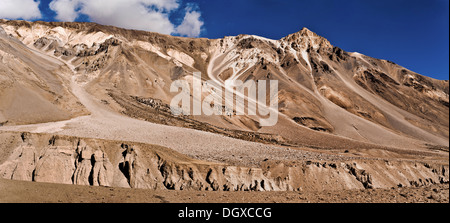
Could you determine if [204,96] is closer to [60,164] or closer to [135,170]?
[135,170]

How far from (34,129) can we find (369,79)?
290ft

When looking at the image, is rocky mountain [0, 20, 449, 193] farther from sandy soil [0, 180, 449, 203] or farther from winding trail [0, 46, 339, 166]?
sandy soil [0, 180, 449, 203]

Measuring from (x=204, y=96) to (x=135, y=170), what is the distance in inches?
1556

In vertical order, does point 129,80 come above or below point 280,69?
below

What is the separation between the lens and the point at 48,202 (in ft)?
27.5

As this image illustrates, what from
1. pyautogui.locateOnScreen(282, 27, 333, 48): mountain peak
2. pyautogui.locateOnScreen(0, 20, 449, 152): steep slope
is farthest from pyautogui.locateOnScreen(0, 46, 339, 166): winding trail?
pyautogui.locateOnScreen(282, 27, 333, 48): mountain peak

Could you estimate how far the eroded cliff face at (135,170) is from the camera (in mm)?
11530

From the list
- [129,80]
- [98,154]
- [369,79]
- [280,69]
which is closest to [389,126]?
[369,79]

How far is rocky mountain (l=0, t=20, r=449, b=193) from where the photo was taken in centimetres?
1449

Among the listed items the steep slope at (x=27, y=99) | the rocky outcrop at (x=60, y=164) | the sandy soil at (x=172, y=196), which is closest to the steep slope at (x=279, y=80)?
the steep slope at (x=27, y=99)

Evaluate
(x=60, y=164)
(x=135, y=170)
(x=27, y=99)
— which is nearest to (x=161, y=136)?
(x=27, y=99)

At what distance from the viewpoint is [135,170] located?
12.7m

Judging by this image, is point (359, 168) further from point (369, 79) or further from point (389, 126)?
point (369, 79)

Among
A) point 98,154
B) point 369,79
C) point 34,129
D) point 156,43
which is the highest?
point 156,43
